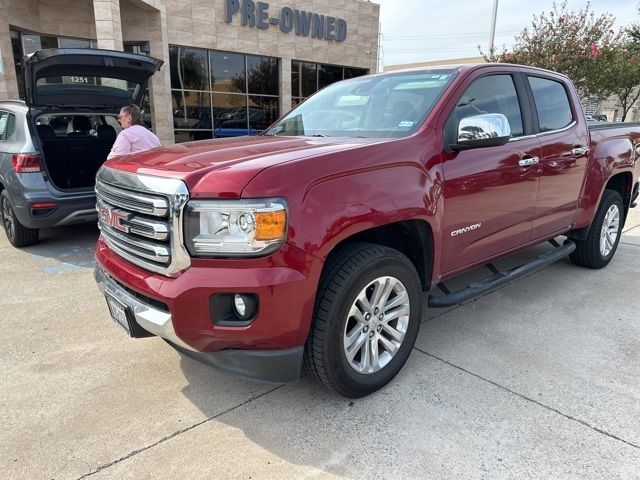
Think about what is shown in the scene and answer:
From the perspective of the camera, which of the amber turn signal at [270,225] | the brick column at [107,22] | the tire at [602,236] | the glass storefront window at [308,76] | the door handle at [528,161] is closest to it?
the amber turn signal at [270,225]

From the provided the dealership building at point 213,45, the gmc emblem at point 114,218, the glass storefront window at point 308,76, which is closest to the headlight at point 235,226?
the gmc emblem at point 114,218

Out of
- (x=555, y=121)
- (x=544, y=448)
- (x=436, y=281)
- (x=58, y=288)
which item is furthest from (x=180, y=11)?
(x=544, y=448)

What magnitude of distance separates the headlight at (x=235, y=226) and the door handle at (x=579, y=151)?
318cm

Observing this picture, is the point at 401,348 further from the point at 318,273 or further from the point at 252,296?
the point at 252,296

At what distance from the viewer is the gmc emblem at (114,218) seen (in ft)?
8.64

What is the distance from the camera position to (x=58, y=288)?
461 centimetres

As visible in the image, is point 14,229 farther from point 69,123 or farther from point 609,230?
point 609,230

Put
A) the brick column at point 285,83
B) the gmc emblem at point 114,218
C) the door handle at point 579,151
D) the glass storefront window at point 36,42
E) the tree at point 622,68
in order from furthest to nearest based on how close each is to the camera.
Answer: the brick column at point 285,83 < the tree at point 622,68 < the glass storefront window at point 36,42 < the door handle at point 579,151 < the gmc emblem at point 114,218

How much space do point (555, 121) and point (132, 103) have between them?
5.37 meters

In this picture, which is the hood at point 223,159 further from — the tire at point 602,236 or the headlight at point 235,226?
the tire at point 602,236

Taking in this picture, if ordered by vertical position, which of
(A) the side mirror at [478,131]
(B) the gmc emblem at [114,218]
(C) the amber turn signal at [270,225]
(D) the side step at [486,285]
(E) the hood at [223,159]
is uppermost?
(A) the side mirror at [478,131]

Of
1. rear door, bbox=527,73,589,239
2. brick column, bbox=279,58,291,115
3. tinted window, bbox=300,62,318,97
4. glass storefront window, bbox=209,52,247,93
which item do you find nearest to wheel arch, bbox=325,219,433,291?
rear door, bbox=527,73,589,239

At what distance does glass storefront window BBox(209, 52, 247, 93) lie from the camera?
15977mm

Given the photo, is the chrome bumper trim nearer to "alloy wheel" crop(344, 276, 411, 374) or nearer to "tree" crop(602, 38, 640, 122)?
"alloy wheel" crop(344, 276, 411, 374)
